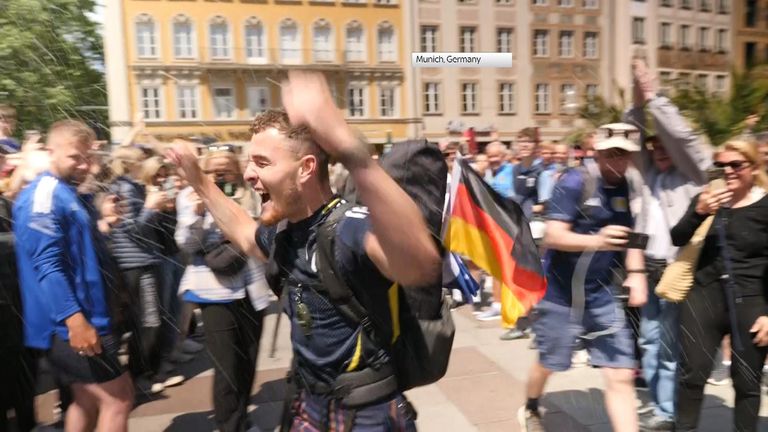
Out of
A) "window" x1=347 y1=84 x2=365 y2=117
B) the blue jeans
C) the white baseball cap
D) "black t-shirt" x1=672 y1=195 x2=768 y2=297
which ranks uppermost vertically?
"window" x1=347 y1=84 x2=365 y2=117

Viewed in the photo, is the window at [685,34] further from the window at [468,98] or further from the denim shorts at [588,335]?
the denim shorts at [588,335]

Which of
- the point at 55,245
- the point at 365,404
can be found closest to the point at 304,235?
the point at 365,404

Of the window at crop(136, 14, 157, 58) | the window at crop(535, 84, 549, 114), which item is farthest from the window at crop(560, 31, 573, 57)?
the window at crop(136, 14, 157, 58)

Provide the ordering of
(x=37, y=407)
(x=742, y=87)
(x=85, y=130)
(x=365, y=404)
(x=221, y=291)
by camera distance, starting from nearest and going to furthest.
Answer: (x=365, y=404) < (x=85, y=130) < (x=221, y=291) < (x=37, y=407) < (x=742, y=87)

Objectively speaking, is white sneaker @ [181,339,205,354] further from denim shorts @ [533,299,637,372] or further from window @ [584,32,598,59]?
window @ [584,32,598,59]

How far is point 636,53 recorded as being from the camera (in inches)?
143

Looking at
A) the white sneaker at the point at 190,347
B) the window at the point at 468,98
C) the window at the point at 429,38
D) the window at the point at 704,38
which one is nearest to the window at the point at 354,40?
the window at the point at 429,38

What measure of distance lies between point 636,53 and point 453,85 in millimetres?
1176

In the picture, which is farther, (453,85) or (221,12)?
(453,85)

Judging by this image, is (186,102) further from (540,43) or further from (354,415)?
(354,415)

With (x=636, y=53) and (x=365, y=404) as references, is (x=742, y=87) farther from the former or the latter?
(x=365, y=404)

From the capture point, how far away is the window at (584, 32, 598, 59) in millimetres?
4445

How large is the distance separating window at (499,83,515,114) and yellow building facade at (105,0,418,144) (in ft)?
2.79

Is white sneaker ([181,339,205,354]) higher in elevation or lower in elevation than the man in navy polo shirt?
lower
